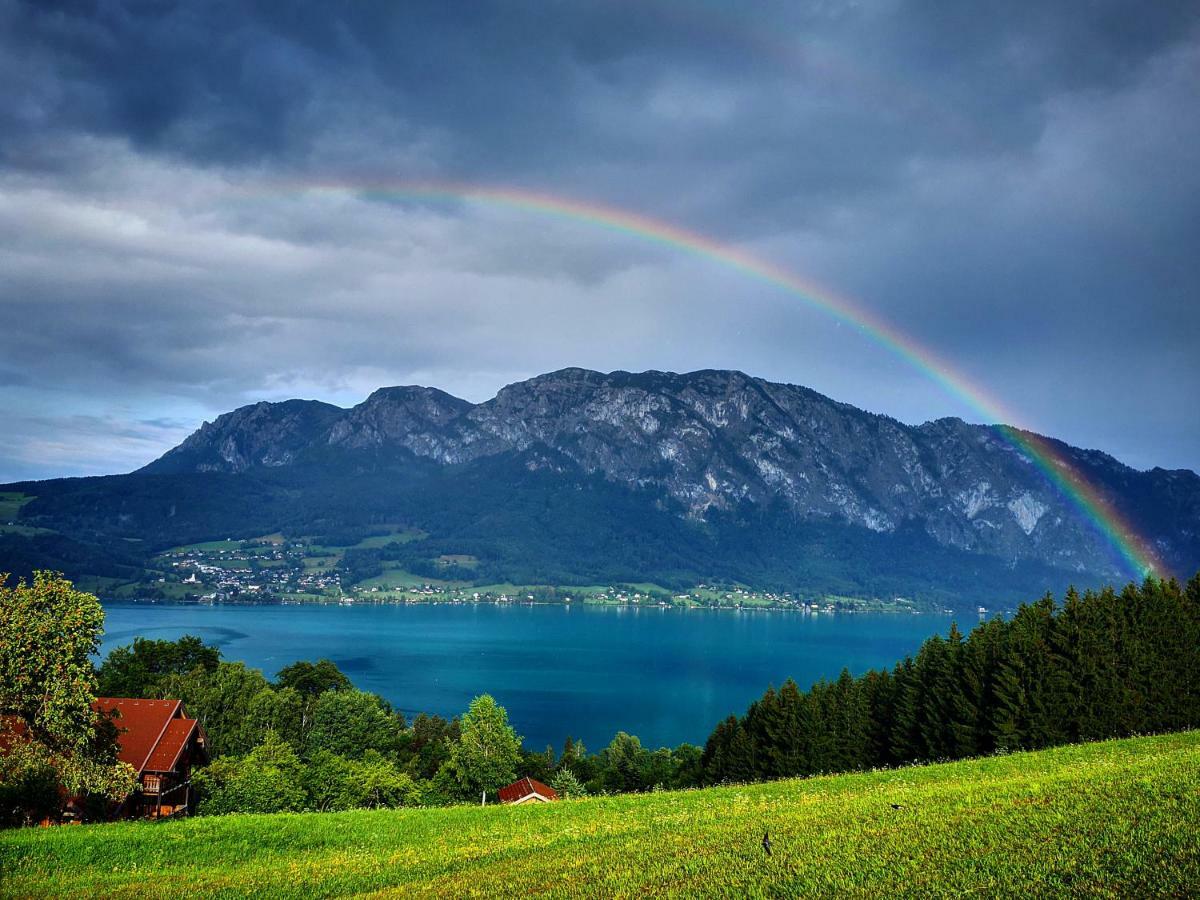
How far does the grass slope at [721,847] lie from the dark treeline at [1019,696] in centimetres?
1631

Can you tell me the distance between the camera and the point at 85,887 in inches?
518

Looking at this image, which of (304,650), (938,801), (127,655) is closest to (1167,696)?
(938,801)

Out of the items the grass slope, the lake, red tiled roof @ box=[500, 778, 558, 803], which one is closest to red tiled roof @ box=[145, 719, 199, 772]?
red tiled roof @ box=[500, 778, 558, 803]

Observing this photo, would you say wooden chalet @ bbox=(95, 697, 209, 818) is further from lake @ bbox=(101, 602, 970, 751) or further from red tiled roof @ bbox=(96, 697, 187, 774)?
lake @ bbox=(101, 602, 970, 751)

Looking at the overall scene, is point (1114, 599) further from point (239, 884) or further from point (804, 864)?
point (239, 884)

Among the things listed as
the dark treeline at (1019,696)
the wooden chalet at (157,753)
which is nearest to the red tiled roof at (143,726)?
the wooden chalet at (157,753)

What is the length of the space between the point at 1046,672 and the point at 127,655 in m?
66.3

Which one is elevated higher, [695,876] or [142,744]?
[695,876]

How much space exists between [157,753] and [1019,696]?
141 ft

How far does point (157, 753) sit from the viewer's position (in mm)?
37844

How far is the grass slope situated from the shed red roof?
21508 millimetres

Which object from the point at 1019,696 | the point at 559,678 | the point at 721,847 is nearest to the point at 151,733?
the point at 721,847

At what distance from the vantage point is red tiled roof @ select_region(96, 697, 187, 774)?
121 ft

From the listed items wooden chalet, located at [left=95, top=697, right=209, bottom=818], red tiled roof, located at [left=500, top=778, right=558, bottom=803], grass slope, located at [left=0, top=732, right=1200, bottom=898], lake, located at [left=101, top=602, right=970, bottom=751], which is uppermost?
grass slope, located at [left=0, top=732, right=1200, bottom=898]
